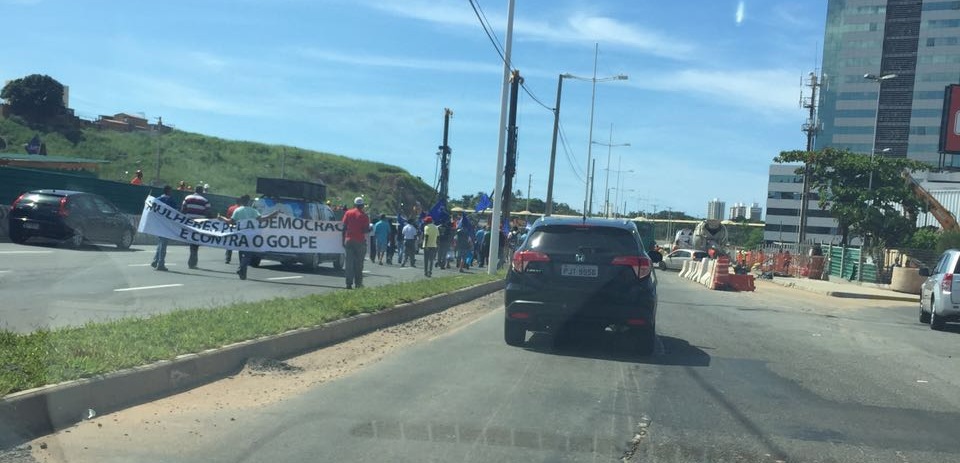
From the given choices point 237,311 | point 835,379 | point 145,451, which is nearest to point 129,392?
point 145,451

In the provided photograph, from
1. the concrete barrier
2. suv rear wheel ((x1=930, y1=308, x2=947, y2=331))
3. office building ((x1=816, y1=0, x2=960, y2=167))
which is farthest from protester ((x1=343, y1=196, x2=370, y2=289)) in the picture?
office building ((x1=816, y1=0, x2=960, y2=167))

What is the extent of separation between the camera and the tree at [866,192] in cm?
4206

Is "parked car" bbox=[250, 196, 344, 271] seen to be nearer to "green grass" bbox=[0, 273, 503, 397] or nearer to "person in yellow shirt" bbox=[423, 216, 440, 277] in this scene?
"person in yellow shirt" bbox=[423, 216, 440, 277]

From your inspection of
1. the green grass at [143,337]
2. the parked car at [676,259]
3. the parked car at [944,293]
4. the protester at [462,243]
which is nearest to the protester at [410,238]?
the protester at [462,243]

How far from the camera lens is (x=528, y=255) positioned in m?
10.1

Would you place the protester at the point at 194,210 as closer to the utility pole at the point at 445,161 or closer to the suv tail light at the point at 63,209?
the suv tail light at the point at 63,209

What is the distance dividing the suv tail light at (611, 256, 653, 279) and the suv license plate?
264mm

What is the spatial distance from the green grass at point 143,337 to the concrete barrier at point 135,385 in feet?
0.43

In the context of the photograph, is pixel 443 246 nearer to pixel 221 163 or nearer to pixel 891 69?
pixel 221 163

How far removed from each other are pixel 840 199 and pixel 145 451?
4624 centimetres

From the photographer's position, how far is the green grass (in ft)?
20.7

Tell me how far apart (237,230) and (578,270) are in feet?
34.1

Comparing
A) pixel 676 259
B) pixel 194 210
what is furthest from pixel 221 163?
pixel 194 210

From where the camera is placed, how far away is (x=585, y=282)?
9.84 metres
